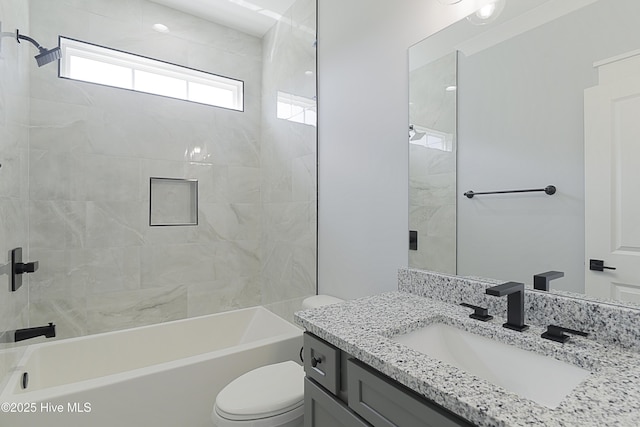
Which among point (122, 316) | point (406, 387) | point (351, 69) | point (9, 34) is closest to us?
point (406, 387)

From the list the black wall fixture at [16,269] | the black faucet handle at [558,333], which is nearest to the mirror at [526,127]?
the black faucet handle at [558,333]

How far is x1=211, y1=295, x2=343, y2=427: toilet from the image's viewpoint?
1.28 m

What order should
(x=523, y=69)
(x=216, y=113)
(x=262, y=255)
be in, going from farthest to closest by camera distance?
(x=262, y=255) < (x=216, y=113) < (x=523, y=69)

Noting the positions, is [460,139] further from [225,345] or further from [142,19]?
[142,19]

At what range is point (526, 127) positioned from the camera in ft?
3.78

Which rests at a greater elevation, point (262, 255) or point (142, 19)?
point (142, 19)

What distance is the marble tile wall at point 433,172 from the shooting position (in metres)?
1.42

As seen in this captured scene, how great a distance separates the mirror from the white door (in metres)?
0.03

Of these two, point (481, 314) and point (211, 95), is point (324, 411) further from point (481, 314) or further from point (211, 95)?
point (211, 95)

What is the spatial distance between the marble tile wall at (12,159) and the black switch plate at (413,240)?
1861 millimetres

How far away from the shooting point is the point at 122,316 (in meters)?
2.42

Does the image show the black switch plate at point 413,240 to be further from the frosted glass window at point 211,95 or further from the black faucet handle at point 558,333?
the frosted glass window at point 211,95

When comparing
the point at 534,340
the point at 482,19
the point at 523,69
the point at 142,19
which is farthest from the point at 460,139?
the point at 142,19

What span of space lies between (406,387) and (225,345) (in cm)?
213
